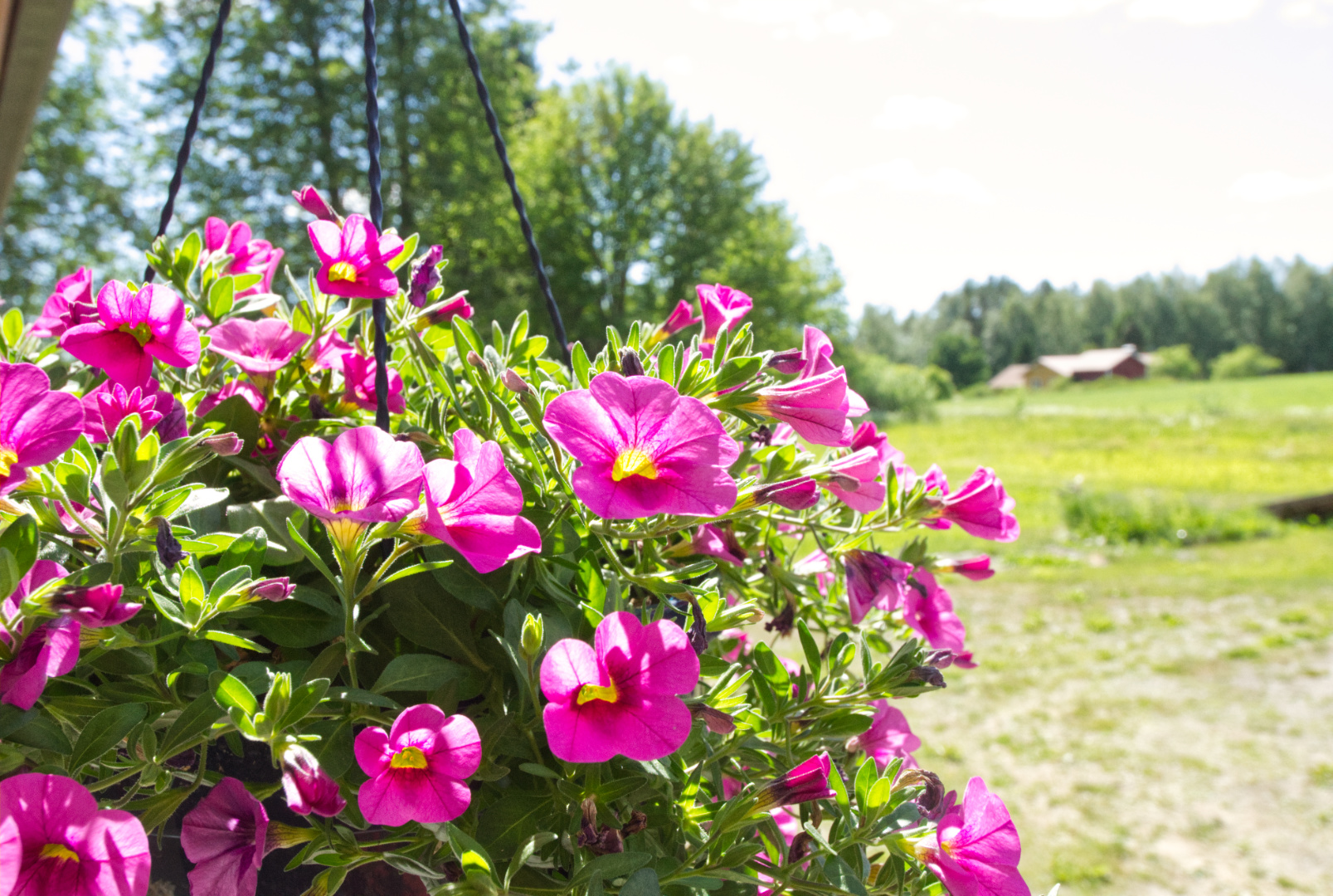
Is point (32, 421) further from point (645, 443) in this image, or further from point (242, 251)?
point (242, 251)

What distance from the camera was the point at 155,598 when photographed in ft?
1.35

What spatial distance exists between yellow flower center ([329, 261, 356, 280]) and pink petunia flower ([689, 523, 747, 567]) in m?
0.27

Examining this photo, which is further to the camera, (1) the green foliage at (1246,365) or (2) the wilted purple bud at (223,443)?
(1) the green foliage at (1246,365)

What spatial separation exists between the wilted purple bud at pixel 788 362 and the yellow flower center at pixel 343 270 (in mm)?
266

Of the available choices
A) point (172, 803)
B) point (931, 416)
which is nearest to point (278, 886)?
point (172, 803)

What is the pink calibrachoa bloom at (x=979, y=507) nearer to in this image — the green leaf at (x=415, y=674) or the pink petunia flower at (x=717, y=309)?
the pink petunia flower at (x=717, y=309)

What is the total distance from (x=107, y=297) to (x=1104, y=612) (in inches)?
256

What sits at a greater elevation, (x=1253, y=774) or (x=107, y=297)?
(x=107, y=297)

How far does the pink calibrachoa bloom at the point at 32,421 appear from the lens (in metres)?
0.38

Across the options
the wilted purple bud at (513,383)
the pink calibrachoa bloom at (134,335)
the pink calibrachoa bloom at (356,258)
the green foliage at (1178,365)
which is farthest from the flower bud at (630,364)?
the green foliage at (1178,365)

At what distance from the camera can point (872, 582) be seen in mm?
606

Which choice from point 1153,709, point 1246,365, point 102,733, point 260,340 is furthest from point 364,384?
point 1246,365

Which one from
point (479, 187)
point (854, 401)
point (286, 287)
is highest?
point (479, 187)

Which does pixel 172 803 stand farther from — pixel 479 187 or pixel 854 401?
pixel 479 187
